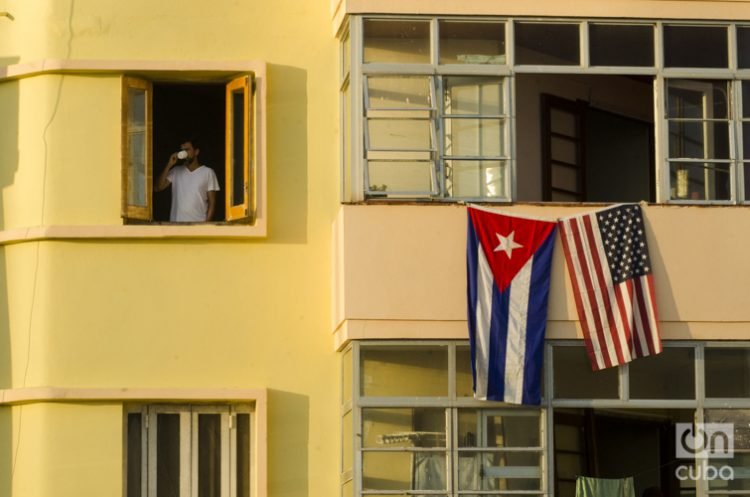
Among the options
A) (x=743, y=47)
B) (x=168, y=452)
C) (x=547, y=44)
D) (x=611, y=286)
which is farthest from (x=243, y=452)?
(x=743, y=47)

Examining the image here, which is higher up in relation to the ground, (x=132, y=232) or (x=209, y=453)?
(x=132, y=232)

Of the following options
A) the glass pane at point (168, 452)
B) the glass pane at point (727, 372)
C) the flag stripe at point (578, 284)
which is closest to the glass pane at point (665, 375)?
the glass pane at point (727, 372)

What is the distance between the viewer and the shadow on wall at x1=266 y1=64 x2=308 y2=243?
62.2 feet

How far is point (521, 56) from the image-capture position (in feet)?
61.5

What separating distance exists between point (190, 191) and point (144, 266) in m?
1.13

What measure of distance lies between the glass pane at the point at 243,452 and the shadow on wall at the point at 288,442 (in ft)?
1.17

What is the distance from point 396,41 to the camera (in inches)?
734

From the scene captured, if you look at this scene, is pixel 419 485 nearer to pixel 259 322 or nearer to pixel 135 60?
pixel 259 322

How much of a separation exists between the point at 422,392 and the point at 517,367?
888 mm

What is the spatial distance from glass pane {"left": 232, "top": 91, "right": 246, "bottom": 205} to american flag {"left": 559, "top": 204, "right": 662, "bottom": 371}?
3126 mm

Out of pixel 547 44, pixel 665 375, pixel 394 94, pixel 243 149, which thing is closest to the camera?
pixel 665 375

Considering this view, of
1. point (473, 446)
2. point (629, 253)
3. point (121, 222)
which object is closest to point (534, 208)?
point (629, 253)

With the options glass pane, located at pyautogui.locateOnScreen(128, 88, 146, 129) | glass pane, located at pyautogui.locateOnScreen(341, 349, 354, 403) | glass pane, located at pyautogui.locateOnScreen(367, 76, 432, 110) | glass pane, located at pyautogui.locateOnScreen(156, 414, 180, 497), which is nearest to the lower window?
glass pane, located at pyautogui.locateOnScreen(156, 414, 180, 497)

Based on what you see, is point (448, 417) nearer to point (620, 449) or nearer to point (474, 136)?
point (474, 136)
